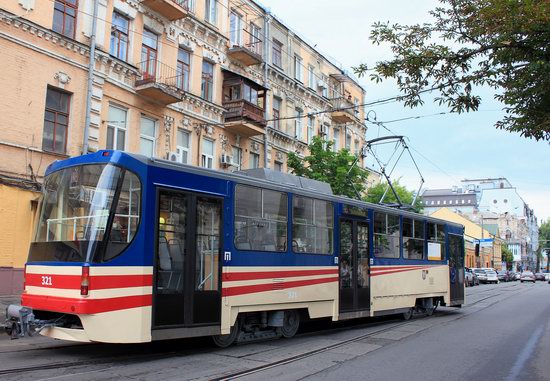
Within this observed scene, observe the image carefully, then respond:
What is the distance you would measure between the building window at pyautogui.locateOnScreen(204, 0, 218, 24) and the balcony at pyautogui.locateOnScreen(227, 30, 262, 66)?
1.43 meters

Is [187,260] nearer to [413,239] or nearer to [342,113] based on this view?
[413,239]

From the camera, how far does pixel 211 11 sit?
23.9 m

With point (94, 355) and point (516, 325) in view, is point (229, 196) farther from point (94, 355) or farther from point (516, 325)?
point (516, 325)

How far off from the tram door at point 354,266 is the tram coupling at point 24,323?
6.63m

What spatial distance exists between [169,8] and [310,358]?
52.9ft

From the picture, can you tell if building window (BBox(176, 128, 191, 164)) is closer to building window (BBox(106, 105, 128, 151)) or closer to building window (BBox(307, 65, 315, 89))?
building window (BBox(106, 105, 128, 151))

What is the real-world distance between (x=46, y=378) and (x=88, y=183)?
2.85 m

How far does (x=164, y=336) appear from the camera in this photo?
7781mm

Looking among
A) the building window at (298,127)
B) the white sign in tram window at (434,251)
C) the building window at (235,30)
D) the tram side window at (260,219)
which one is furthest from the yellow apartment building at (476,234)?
the tram side window at (260,219)

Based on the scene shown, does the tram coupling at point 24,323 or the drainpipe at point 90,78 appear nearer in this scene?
the tram coupling at point 24,323

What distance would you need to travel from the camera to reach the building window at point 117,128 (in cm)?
1847

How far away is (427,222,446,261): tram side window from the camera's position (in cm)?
1614

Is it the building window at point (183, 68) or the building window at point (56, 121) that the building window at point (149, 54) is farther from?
the building window at point (56, 121)

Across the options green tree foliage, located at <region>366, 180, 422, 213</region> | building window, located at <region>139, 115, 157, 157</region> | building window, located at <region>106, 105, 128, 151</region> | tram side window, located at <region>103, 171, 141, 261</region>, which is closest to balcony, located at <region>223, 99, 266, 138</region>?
building window, located at <region>139, 115, 157, 157</region>
